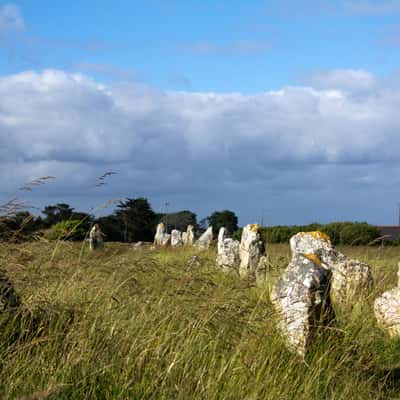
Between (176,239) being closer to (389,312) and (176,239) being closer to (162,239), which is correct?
(162,239)

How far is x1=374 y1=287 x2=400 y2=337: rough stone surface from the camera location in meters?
8.38

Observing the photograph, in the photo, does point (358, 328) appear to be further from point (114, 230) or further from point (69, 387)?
point (114, 230)

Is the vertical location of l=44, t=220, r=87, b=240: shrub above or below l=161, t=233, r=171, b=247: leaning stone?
below

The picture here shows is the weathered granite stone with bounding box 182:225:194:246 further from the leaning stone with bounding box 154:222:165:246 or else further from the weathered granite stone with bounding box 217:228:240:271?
the weathered granite stone with bounding box 217:228:240:271

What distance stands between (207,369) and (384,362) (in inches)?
110

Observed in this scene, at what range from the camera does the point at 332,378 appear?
6.02 m

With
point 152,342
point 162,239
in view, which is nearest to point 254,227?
point 152,342

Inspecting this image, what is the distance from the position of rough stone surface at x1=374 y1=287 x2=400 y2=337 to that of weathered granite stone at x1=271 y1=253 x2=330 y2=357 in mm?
2058

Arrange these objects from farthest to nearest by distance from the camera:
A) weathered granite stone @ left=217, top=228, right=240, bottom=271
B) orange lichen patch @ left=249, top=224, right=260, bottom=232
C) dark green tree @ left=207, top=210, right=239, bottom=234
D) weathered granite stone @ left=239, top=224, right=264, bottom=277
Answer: dark green tree @ left=207, top=210, right=239, bottom=234 < weathered granite stone @ left=217, top=228, right=240, bottom=271 < orange lichen patch @ left=249, top=224, right=260, bottom=232 < weathered granite stone @ left=239, top=224, right=264, bottom=277

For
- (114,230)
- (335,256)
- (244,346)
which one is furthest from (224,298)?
(114,230)

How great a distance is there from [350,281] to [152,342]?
4533mm

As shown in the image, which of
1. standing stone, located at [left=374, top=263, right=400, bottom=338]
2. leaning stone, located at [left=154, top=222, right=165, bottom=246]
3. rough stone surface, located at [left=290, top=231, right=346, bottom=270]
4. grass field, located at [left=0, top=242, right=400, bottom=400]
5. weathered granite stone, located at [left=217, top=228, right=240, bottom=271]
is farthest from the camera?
leaning stone, located at [left=154, top=222, right=165, bottom=246]

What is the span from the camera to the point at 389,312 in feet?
27.7

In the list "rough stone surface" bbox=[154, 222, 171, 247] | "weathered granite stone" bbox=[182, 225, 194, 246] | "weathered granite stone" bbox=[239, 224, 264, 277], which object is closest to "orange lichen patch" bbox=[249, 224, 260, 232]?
"weathered granite stone" bbox=[239, 224, 264, 277]
